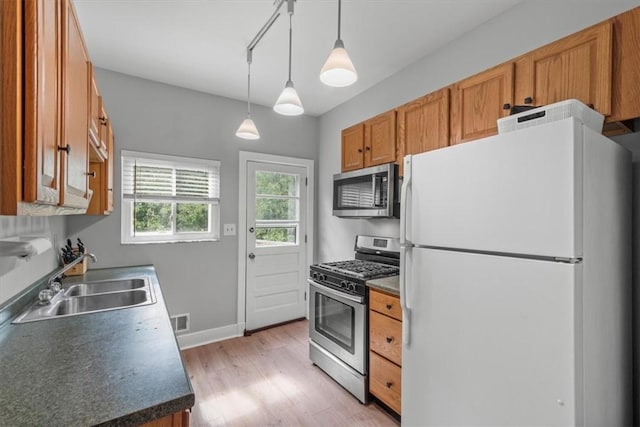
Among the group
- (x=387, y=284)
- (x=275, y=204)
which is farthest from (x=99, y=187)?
(x=387, y=284)

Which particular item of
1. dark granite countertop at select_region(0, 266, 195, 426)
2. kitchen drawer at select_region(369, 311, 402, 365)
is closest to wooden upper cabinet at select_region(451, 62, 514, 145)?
kitchen drawer at select_region(369, 311, 402, 365)

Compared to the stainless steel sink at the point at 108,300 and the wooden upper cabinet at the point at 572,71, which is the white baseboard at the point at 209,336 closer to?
the stainless steel sink at the point at 108,300

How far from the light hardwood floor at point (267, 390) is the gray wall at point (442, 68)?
4.12 feet

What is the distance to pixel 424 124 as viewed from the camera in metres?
2.15

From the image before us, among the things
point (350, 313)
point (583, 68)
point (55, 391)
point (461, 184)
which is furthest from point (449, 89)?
point (55, 391)

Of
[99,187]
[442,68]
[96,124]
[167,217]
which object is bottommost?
[167,217]

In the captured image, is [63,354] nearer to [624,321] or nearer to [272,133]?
[624,321]

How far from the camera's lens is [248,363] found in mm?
2771

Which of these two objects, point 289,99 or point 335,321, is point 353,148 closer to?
point 289,99

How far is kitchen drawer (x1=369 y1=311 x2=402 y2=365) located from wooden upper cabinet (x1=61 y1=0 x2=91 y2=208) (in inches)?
69.4

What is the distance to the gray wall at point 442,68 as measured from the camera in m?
1.71

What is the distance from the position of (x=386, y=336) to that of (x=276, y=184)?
Result: 2227 millimetres

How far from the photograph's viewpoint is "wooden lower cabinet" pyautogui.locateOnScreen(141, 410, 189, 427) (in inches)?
31.9

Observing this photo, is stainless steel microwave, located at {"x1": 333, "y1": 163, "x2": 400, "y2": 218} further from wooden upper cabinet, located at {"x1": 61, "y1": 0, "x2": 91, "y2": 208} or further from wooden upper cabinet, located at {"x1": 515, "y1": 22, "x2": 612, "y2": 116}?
wooden upper cabinet, located at {"x1": 61, "y1": 0, "x2": 91, "y2": 208}
